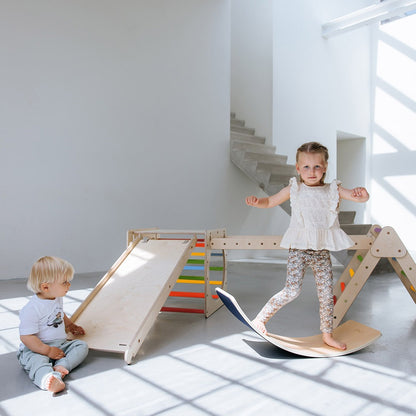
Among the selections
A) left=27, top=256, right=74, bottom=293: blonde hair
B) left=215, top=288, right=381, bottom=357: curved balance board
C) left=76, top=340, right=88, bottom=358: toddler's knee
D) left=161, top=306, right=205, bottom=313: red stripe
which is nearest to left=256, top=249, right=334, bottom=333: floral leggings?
left=215, top=288, right=381, bottom=357: curved balance board

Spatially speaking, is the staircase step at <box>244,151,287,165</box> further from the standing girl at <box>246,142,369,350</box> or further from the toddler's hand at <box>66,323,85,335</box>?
the toddler's hand at <box>66,323,85,335</box>

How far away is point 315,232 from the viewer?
1925mm

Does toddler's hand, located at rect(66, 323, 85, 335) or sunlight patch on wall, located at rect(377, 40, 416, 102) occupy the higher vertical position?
sunlight patch on wall, located at rect(377, 40, 416, 102)

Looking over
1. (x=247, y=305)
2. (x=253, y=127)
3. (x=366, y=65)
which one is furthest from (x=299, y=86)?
(x=247, y=305)

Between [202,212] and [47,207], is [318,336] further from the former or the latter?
[202,212]

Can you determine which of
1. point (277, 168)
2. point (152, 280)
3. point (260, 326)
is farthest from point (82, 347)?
point (277, 168)

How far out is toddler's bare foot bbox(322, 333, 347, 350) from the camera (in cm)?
182

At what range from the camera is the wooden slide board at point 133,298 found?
1778 millimetres

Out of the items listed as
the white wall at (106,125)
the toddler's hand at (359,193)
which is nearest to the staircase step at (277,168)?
the white wall at (106,125)

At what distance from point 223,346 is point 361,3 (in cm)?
801

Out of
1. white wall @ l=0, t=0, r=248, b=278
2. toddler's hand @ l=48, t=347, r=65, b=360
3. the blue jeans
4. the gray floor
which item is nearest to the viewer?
the gray floor

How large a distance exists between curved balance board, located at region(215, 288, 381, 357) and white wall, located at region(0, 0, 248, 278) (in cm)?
241

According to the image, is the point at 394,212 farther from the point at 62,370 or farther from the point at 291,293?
the point at 62,370

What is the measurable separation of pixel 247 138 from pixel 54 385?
4.70 meters
